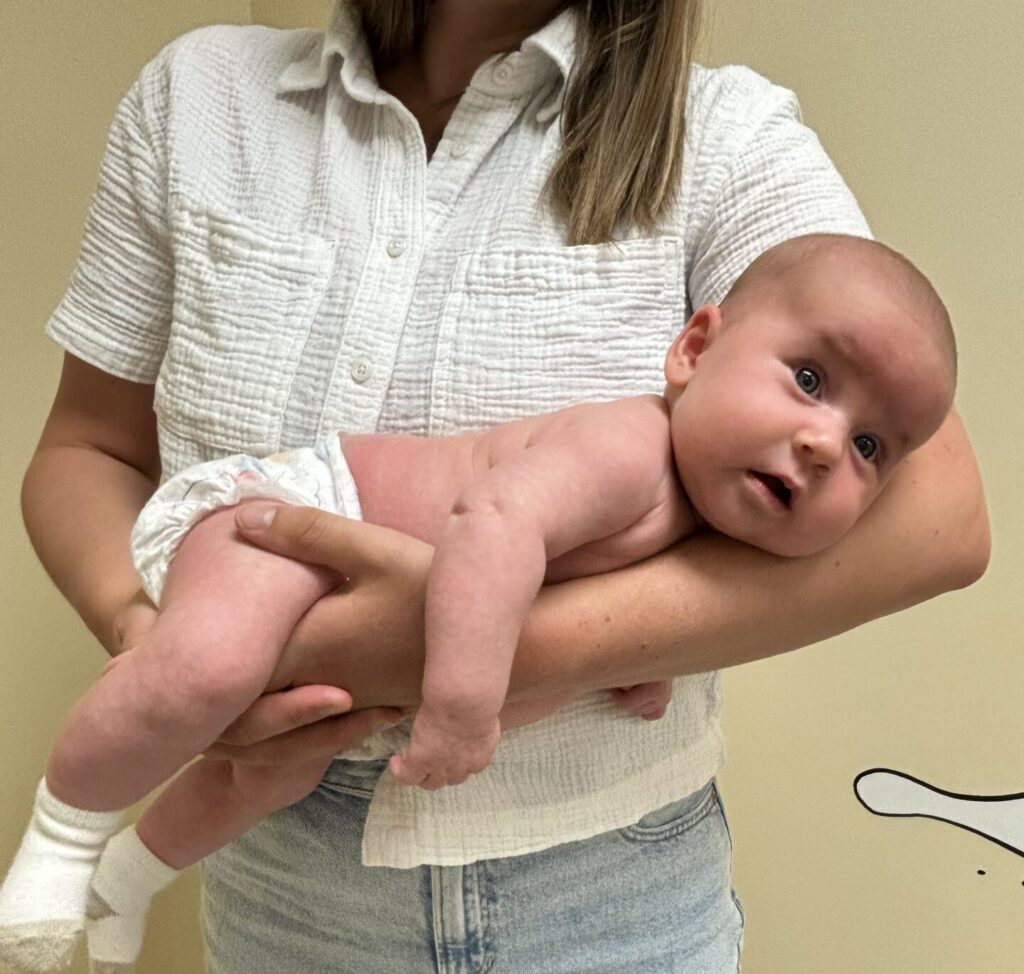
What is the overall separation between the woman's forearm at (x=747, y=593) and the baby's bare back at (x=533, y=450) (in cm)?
3

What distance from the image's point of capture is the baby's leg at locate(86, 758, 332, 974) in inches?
31.5

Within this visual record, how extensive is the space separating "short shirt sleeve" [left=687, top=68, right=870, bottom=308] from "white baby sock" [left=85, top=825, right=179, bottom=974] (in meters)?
0.71

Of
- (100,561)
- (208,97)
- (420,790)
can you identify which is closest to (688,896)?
(420,790)

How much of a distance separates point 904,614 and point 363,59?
1.03 meters

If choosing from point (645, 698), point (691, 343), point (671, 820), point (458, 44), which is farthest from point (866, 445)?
point (458, 44)

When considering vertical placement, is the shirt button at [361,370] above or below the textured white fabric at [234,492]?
above

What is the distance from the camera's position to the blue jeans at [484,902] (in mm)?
822

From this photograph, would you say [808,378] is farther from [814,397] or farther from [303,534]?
[303,534]

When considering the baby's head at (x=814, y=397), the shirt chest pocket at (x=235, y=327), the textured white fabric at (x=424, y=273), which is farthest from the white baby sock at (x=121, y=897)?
the baby's head at (x=814, y=397)

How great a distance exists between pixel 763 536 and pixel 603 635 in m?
0.14

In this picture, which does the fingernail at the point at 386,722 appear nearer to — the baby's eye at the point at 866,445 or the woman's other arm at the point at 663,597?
the woman's other arm at the point at 663,597

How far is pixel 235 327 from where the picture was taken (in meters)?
0.87

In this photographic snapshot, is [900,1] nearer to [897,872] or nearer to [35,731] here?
[897,872]

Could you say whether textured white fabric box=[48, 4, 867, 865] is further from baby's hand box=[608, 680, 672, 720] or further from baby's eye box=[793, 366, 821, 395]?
baby's eye box=[793, 366, 821, 395]
